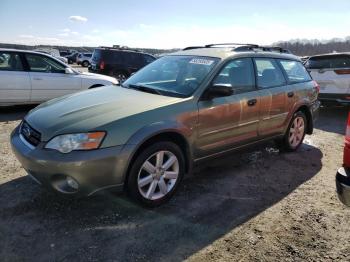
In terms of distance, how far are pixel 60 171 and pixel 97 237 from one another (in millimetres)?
690

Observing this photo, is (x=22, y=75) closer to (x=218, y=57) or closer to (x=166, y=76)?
(x=166, y=76)

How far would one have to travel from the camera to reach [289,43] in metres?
92.4

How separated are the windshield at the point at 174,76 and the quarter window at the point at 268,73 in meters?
0.85

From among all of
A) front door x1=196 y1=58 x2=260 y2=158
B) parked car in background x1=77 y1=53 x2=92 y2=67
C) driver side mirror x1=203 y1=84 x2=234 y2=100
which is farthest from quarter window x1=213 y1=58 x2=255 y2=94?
parked car in background x1=77 y1=53 x2=92 y2=67

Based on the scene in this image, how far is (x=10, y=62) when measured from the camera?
26.7 ft

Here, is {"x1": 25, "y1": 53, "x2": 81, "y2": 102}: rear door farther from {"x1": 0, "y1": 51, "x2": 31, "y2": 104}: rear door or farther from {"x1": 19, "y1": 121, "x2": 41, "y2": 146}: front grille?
{"x1": 19, "y1": 121, "x2": 41, "y2": 146}: front grille

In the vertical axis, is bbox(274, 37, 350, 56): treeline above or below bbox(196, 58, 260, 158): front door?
above

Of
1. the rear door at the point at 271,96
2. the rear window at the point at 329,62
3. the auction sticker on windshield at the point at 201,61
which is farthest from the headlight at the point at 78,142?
the rear window at the point at 329,62

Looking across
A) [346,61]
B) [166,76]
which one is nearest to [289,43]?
[346,61]

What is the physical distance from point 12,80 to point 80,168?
5.88 metres

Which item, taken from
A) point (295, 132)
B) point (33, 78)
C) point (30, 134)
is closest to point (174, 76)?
point (30, 134)

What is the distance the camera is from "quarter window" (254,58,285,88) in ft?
16.2

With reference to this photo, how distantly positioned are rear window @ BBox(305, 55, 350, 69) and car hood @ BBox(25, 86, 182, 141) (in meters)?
6.75

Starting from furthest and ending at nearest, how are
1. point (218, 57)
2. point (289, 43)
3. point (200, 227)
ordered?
1. point (289, 43)
2. point (218, 57)
3. point (200, 227)
